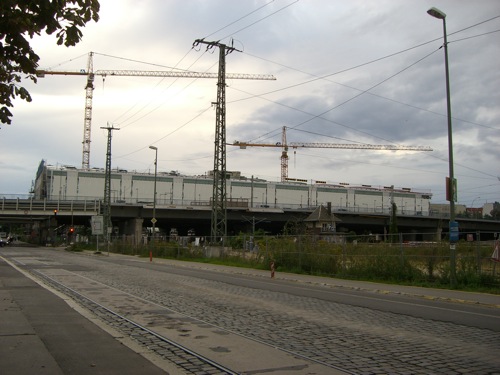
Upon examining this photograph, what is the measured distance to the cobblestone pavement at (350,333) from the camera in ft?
23.4

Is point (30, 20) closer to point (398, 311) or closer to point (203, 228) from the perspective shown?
point (398, 311)

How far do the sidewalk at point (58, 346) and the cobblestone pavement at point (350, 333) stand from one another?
2450mm

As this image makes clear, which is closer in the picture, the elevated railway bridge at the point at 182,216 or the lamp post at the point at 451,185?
the lamp post at the point at 451,185

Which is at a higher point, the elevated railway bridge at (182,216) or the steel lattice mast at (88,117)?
the steel lattice mast at (88,117)

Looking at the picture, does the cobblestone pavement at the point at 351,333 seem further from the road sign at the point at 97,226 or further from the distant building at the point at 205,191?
the distant building at the point at 205,191

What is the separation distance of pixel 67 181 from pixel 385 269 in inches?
3801

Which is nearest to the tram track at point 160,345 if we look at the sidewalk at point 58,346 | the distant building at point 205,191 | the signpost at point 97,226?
the sidewalk at point 58,346

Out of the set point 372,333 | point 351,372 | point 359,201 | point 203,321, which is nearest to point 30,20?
point 351,372

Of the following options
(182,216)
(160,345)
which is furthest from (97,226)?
(160,345)

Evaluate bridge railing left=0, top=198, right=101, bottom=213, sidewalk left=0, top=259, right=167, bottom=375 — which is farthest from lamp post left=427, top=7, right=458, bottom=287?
bridge railing left=0, top=198, right=101, bottom=213

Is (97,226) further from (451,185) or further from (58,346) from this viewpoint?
(58,346)

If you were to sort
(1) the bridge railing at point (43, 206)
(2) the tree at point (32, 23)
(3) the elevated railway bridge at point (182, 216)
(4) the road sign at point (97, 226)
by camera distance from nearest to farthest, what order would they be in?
(2) the tree at point (32, 23)
(4) the road sign at point (97, 226)
(1) the bridge railing at point (43, 206)
(3) the elevated railway bridge at point (182, 216)

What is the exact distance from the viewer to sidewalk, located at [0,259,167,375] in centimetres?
666

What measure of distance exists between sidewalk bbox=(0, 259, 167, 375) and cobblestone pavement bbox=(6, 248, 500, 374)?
2450 millimetres
